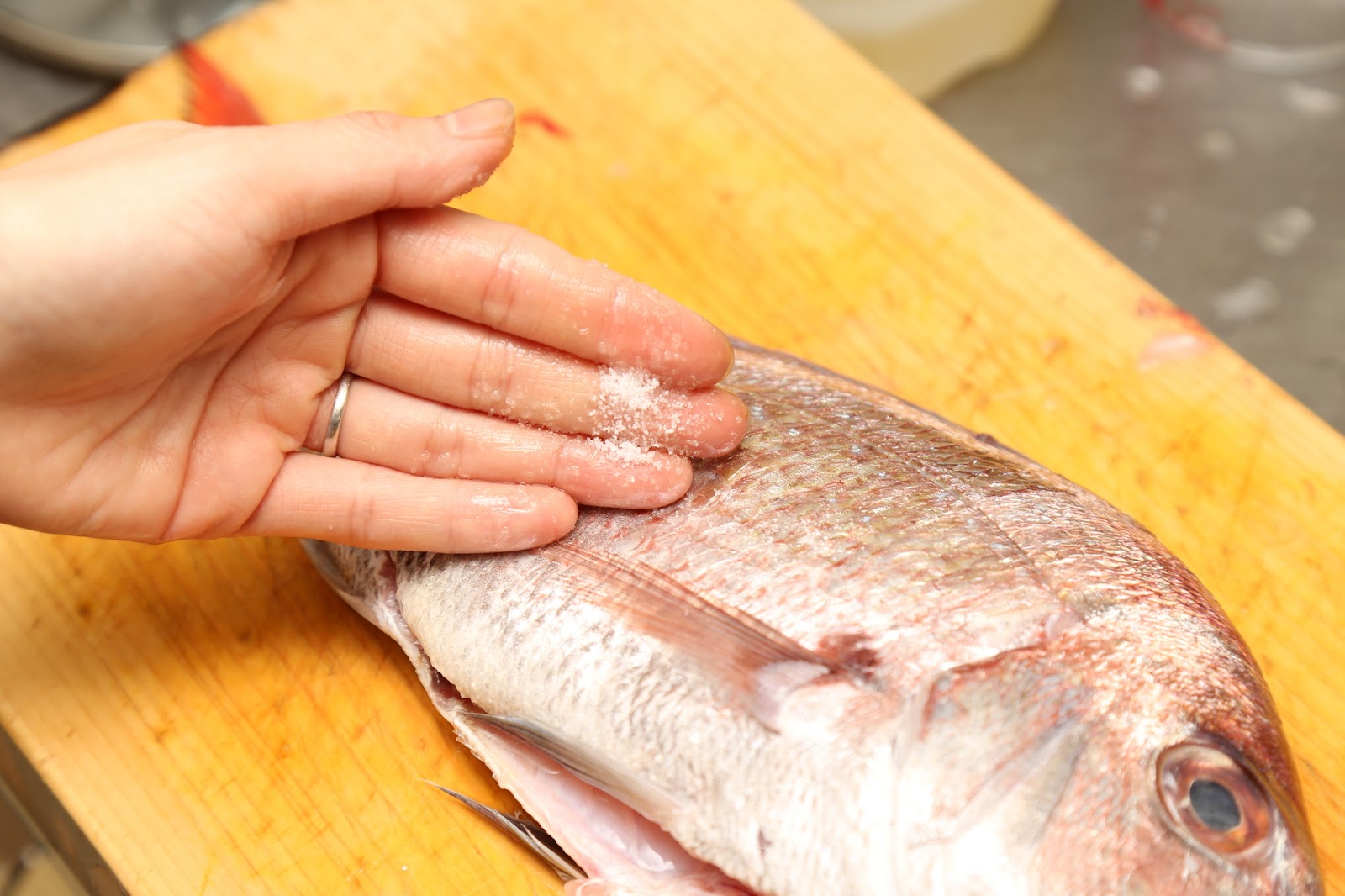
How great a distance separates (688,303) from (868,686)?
0.97 metres

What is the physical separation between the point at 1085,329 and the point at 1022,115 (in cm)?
122

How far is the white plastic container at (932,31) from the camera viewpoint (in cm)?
272

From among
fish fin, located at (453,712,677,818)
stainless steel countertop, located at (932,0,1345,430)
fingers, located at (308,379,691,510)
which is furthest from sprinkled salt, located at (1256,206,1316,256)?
fish fin, located at (453,712,677,818)

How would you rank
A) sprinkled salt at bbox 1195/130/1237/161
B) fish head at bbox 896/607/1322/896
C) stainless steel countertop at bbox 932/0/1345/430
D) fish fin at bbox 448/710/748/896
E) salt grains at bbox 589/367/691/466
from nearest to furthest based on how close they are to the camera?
1. fish head at bbox 896/607/1322/896
2. fish fin at bbox 448/710/748/896
3. salt grains at bbox 589/367/691/466
4. stainless steel countertop at bbox 932/0/1345/430
5. sprinkled salt at bbox 1195/130/1237/161

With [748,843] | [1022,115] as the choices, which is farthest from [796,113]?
[748,843]

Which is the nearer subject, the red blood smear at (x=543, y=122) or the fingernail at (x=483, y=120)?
the fingernail at (x=483, y=120)

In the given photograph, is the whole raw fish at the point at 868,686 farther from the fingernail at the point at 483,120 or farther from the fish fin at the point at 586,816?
the fingernail at the point at 483,120

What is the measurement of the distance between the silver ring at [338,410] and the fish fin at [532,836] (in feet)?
1.62

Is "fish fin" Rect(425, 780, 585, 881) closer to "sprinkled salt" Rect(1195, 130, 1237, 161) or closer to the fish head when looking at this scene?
the fish head

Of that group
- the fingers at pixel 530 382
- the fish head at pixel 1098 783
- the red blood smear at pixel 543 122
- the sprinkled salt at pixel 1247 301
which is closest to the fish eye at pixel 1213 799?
the fish head at pixel 1098 783

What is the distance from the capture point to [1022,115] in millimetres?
2951

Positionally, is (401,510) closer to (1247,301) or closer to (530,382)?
(530,382)

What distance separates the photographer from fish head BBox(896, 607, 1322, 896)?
1.10 m

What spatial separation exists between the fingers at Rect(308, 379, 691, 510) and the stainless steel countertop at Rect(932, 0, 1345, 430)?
1854 mm
